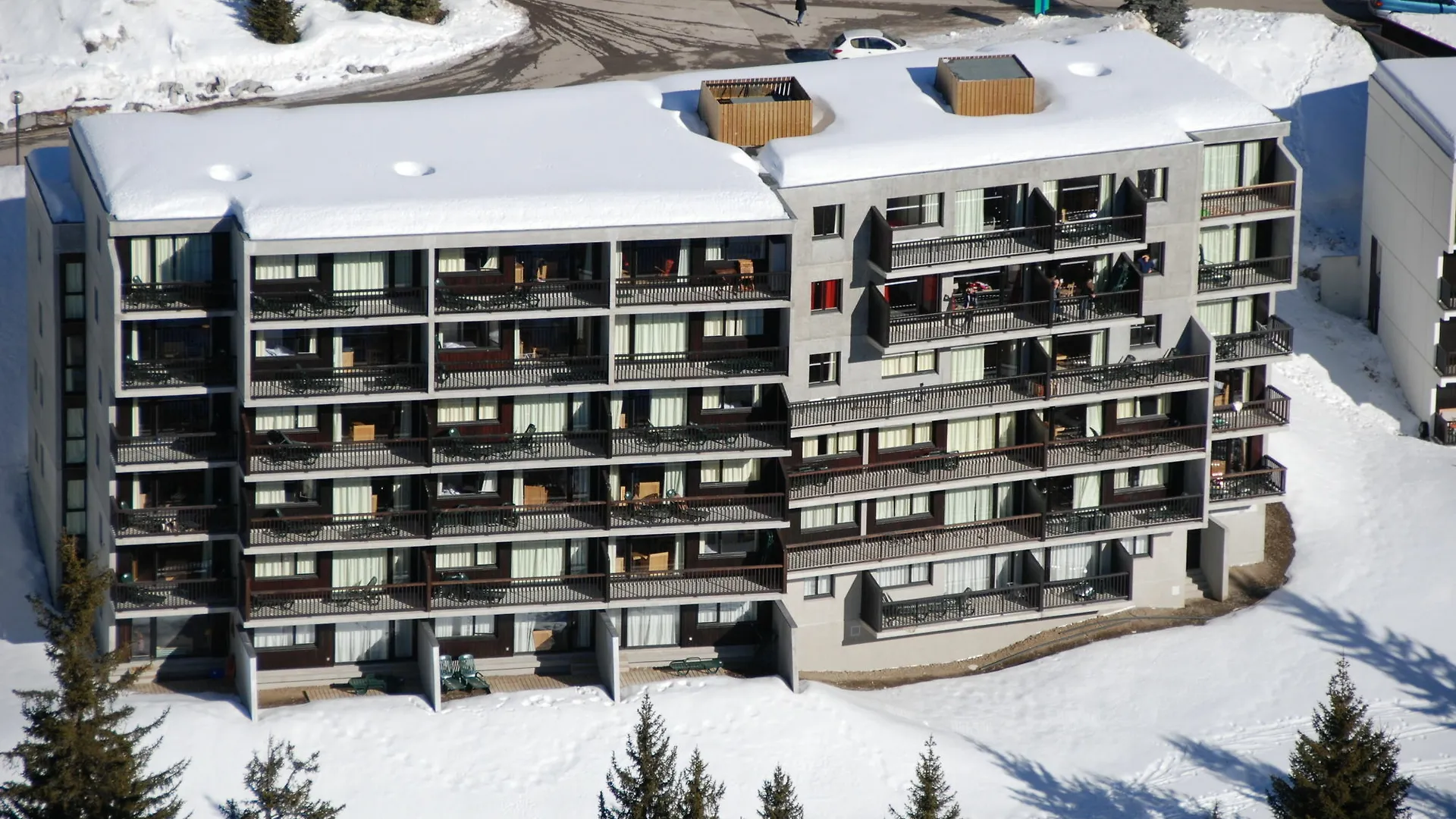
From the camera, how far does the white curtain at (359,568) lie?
330 ft

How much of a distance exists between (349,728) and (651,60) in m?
45.5

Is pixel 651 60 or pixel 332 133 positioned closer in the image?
pixel 332 133

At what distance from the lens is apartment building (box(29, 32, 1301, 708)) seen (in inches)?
3816

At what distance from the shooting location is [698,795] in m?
88.2

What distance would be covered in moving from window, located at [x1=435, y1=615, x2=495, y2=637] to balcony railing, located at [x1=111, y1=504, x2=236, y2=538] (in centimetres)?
829

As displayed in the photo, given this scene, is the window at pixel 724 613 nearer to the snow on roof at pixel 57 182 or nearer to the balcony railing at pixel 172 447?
the balcony railing at pixel 172 447

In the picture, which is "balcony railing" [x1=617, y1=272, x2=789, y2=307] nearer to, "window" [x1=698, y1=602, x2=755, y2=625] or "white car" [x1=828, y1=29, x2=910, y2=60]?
"window" [x1=698, y1=602, x2=755, y2=625]

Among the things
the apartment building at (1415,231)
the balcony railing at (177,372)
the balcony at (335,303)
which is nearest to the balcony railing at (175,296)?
the balcony at (335,303)

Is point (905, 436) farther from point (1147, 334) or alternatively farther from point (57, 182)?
point (57, 182)

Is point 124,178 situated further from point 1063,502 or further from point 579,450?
point 1063,502

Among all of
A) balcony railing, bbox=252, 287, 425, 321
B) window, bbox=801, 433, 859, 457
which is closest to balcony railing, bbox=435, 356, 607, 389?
balcony railing, bbox=252, 287, 425, 321

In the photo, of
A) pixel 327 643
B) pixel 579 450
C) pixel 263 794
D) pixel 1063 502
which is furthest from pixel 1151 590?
pixel 263 794

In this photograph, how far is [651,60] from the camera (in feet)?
438

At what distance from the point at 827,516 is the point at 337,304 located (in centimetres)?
1982
